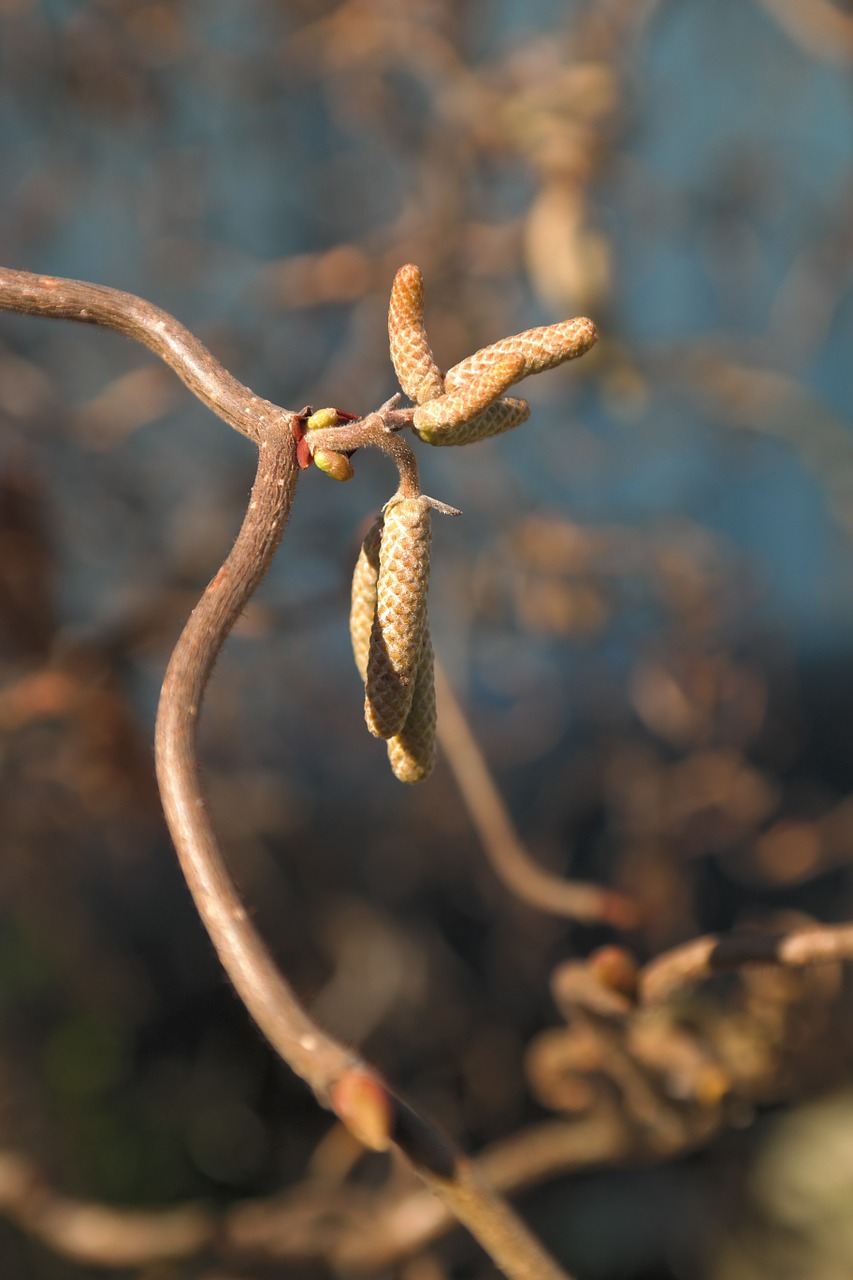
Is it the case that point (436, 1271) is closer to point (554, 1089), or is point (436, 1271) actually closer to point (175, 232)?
point (554, 1089)

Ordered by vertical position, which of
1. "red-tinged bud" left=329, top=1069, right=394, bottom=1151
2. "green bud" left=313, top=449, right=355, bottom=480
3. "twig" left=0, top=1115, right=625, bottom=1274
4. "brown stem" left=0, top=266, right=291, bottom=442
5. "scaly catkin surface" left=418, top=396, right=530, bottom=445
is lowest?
"twig" left=0, top=1115, right=625, bottom=1274

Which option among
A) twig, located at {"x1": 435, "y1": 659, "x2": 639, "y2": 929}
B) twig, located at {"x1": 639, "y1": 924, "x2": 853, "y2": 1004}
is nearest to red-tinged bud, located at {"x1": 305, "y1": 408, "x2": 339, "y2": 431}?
twig, located at {"x1": 639, "y1": 924, "x2": 853, "y2": 1004}

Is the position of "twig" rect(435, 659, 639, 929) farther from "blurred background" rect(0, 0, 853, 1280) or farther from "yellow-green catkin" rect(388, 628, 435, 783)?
Answer: "yellow-green catkin" rect(388, 628, 435, 783)

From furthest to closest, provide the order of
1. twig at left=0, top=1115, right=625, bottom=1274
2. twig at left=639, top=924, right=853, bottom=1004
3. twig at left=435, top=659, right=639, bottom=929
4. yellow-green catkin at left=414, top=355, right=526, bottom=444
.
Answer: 1. twig at left=0, top=1115, right=625, bottom=1274
2. twig at left=435, top=659, right=639, bottom=929
3. twig at left=639, top=924, right=853, bottom=1004
4. yellow-green catkin at left=414, top=355, right=526, bottom=444

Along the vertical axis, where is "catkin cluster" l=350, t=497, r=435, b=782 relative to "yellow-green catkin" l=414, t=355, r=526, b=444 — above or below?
below

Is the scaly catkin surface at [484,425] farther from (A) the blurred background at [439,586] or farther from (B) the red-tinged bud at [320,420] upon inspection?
(A) the blurred background at [439,586]

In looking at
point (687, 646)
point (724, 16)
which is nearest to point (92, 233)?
point (724, 16)

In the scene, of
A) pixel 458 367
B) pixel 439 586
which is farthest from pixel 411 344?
pixel 439 586
